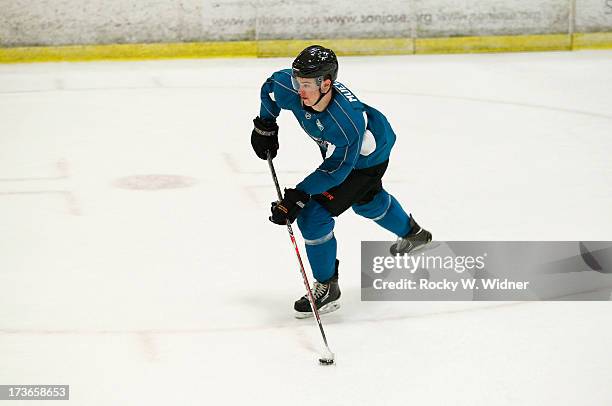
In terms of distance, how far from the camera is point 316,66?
3.88 m

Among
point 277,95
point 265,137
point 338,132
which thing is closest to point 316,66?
point 338,132

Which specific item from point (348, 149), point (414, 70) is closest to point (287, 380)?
point (348, 149)

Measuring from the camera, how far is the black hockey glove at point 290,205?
391 cm

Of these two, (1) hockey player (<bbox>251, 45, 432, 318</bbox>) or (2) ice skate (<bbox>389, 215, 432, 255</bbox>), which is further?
(2) ice skate (<bbox>389, 215, 432, 255</bbox>)

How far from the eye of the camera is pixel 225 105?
28.0 ft

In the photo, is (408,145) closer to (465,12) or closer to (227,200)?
(227,200)

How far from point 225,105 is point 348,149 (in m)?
4.69

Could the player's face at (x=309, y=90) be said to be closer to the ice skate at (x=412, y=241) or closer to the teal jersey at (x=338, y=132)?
the teal jersey at (x=338, y=132)

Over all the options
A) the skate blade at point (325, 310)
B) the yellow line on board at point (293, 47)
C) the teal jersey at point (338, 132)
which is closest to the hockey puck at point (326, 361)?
the skate blade at point (325, 310)

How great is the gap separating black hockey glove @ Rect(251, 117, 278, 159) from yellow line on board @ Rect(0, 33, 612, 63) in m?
6.16

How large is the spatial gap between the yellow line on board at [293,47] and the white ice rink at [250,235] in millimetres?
716

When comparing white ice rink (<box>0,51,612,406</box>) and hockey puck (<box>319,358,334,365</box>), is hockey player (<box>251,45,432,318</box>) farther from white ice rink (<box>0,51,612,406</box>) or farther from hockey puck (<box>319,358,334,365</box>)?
hockey puck (<box>319,358,334,365</box>)

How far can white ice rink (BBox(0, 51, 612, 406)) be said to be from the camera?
12.0 ft

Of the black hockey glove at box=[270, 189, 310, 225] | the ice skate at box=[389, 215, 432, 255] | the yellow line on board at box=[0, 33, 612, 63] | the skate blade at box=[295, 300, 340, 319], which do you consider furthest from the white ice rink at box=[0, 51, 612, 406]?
the yellow line on board at box=[0, 33, 612, 63]
